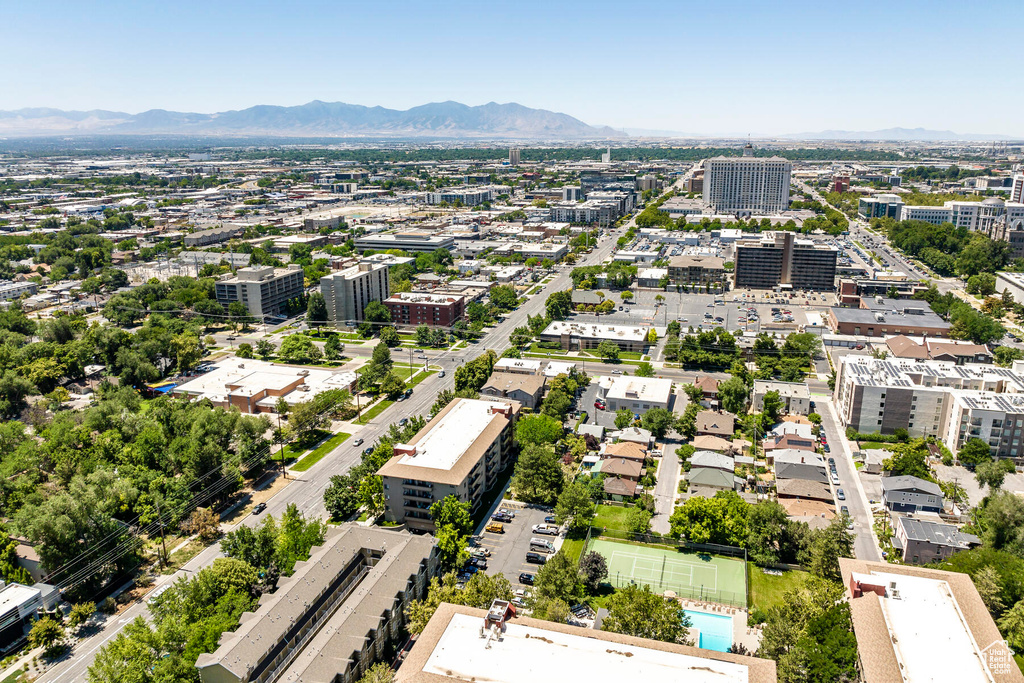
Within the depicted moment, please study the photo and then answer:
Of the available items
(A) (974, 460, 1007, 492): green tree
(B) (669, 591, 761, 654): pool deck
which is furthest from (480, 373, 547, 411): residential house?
(A) (974, 460, 1007, 492): green tree

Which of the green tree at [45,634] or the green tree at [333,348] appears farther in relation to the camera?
the green tree at [333,348]

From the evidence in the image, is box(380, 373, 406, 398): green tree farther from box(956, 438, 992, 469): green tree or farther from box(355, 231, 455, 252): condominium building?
box(355, 231, 455, 252): condominium building

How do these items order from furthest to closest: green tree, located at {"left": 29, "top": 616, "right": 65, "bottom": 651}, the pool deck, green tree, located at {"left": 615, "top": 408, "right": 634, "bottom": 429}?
green tree, located at {"left": 615, "top": 408, "right": 634, "bottom": 429}
the pool deck
green tree, located at {"left": 29, "top": 616, "right": 65, "bottom": 651}

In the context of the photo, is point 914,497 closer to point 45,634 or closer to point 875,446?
point 875,446

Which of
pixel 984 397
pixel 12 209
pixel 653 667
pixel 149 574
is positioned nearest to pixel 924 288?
pixel 984 397

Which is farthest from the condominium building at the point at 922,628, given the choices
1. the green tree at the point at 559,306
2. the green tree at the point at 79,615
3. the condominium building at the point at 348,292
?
the condominium building at the point at 348,292

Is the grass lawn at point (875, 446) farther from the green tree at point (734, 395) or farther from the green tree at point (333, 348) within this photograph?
the green tree at point (333, 348)
